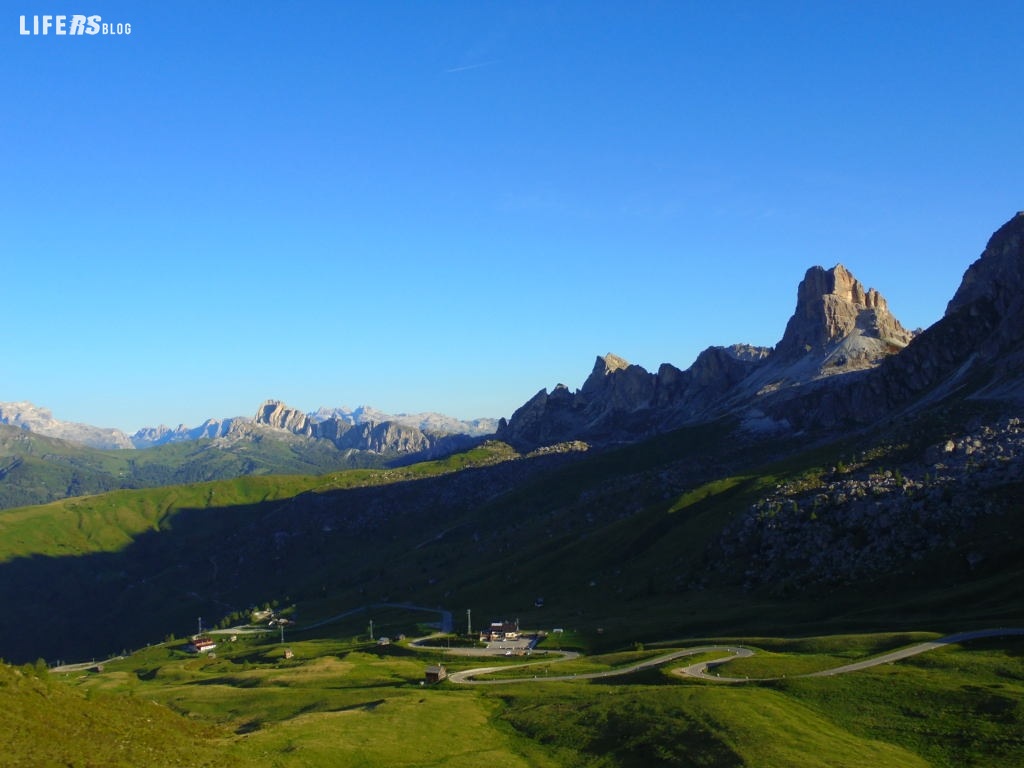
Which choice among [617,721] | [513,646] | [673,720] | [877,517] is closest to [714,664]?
[617,721]

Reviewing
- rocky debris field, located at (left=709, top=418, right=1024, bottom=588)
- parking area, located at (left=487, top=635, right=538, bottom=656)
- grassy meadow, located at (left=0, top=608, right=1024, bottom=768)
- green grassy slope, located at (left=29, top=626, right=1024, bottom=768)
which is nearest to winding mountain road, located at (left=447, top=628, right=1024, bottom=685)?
grassy meadow, located at (left=0, top=608, right=1024, bottom=768)

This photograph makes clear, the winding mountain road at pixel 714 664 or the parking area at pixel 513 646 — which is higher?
the winding mountain road at pixel 714 664

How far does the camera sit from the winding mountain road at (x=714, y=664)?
102525 mm

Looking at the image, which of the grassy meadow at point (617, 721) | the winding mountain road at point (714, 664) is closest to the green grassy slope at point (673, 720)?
the grassy meadow at point (617, 721)

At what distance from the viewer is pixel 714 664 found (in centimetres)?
11356

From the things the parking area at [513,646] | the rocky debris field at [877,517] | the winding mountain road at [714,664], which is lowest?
the parking area at [513,646]

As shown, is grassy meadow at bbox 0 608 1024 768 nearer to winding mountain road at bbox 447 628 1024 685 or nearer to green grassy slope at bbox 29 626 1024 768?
green grassy slope at bbox 29 626 1024 768

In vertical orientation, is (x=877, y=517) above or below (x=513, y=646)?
above

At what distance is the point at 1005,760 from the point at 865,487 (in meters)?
116

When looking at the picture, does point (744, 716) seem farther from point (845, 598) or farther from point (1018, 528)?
point (1018, 528)

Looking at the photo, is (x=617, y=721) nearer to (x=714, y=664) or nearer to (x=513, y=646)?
(x=714, y=664)

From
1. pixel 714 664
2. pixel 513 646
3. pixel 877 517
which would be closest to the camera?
pixel 714 664

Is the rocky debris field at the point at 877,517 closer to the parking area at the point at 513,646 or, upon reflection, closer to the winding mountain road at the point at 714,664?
the winding mountain road at the point at 714,664

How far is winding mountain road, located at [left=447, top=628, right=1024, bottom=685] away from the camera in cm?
10253
